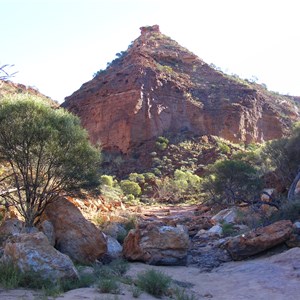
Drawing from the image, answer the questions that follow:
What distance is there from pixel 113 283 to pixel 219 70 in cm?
5924

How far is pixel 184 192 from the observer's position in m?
38.6

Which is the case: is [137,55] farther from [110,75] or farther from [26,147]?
[26,147]

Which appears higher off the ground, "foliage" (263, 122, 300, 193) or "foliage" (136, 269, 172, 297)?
"foliage" (263, 122, 300, 193)

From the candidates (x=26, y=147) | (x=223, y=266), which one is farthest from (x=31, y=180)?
(x=223, y=266)

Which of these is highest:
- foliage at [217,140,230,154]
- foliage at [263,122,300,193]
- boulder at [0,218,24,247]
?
foliage at [217,140,230,154]

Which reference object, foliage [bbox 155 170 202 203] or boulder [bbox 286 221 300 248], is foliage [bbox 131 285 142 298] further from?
foliage [bbox 155 170 202 203]

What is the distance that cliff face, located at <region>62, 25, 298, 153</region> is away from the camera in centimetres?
5075

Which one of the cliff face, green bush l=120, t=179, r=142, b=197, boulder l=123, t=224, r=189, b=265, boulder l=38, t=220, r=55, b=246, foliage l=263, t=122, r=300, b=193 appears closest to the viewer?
boulder l=38, t=220, r=55, b=246

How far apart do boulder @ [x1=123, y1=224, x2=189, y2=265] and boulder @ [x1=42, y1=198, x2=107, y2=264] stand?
0.84 meters

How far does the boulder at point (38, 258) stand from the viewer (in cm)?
719

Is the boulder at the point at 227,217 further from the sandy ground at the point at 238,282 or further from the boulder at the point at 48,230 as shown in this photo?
the boulder at the point at 48,230

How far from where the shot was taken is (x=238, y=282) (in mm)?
8617

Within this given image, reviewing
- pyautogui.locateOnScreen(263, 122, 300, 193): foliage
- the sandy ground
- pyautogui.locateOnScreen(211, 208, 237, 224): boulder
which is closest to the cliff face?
pyautogui.locateOnScreen(263, 122, 300, 193): foliage

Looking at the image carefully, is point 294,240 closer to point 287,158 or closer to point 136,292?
point 136,292
